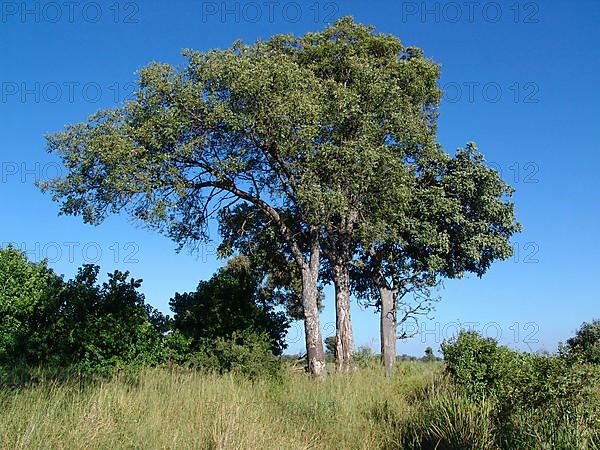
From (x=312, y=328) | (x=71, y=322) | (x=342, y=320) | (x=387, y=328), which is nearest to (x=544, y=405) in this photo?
(x=312, y=328)

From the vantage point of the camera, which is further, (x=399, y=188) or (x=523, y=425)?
(x=399, y=188)

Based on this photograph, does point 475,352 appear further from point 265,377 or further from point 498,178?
point 498,178

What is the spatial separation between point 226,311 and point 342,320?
4580mm

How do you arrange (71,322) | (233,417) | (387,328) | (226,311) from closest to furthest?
(233,417) → (71,322) → (226,311) → (387,328)

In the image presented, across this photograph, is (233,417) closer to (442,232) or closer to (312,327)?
(312,327)

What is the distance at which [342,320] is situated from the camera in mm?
21828

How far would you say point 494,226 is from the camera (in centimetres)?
2334

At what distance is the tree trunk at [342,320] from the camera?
70.5 ft

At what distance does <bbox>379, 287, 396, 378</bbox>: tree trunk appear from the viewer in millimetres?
23719

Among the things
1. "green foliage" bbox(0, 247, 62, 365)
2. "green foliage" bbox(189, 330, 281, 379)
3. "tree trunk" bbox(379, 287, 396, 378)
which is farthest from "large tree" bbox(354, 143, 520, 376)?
"green foliage" bbox(0, 247, 62, 365)

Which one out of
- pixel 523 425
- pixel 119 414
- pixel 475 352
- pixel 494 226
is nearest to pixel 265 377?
pixel 475 352

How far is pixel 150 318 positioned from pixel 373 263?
32.8ft

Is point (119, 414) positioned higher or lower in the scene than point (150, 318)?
lower

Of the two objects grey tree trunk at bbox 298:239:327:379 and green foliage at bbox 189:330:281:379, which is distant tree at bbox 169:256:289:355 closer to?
green foliage at bbox 189:330:281:379
